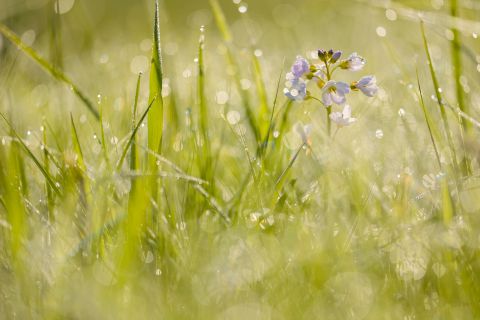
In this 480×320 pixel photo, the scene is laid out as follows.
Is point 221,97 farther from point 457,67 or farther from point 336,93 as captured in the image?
point 457,67

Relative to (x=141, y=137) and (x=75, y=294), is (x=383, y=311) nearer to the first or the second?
(x=75, y=294)

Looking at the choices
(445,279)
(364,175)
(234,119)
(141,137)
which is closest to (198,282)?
(445,279)

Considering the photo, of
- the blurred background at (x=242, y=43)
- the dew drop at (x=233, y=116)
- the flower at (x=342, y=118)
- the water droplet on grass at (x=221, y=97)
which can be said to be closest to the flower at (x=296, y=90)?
the flower at (x=342, y=118)

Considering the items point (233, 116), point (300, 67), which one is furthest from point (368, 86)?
point (233, 116)

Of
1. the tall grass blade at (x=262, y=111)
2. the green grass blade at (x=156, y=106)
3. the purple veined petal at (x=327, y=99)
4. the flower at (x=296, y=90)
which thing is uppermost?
the green grass blade at (x=156, y=106)

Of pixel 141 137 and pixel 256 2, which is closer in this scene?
pixel 141 137

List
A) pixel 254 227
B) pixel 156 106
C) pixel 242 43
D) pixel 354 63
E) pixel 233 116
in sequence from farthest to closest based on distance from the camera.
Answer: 1. pixel 242 43
2. pixel 233 116
3. pixel 354 63
4. pixel 156 106
5. pixel 254 227

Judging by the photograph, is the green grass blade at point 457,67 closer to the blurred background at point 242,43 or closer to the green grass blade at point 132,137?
the blurred background at point 242,43

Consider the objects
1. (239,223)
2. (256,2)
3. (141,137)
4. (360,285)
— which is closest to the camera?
(360,285)
